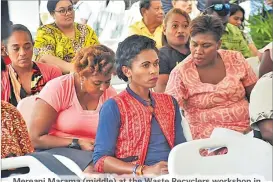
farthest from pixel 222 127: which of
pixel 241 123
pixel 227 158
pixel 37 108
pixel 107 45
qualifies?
pixel 37 108

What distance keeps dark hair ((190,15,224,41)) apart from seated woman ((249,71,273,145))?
1.00 feet

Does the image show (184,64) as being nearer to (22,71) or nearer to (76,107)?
(76,107)

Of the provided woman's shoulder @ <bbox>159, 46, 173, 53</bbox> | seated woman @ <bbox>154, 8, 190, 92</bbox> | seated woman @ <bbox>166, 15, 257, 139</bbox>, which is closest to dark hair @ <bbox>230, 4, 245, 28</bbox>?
seated woman @ <bbox>166, 15, 257, 139</bbox>

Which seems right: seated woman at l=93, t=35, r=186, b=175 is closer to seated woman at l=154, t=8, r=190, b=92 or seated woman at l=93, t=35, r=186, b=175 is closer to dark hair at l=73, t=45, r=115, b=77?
dark hair at l=73, t=45, r=115, b=77

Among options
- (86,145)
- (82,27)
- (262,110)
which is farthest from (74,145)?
(262,110)

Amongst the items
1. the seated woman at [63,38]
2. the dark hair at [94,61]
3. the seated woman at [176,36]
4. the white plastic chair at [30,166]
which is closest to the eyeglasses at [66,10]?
the seated woman at [63,38]

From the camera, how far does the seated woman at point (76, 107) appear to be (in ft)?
7.34

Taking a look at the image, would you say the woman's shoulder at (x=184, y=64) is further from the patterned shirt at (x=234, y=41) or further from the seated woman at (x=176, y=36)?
the patterned shirt at (x=234, y=41)

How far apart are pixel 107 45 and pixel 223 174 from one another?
25.4 inches

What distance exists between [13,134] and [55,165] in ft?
0.61

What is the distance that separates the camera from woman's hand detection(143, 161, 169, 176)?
6.90 ft

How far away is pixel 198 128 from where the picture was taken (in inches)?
99.0

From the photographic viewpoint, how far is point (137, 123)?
7.22ft

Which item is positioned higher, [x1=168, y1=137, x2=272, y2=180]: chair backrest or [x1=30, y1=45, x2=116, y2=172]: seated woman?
[x1=30, y1=45, x2=116, y2=172]: seated woman
